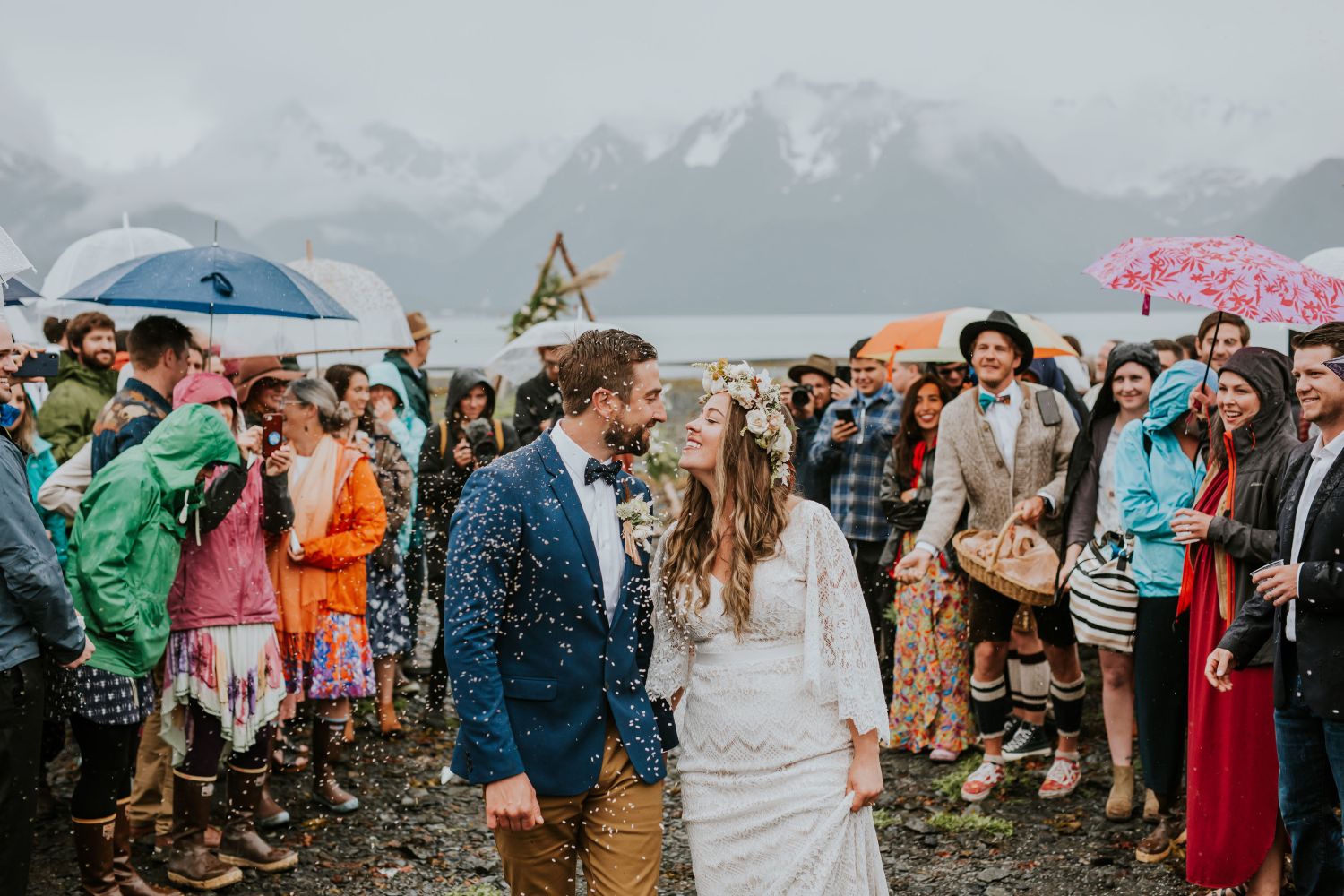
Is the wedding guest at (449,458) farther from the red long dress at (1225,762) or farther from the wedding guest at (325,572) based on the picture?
the red long dress at (1225,762)

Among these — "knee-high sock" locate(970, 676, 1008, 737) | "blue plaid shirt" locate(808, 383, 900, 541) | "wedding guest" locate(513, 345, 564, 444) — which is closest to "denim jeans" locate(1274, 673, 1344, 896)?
"knee-high sock" locate(970, 676, 1008, 737)

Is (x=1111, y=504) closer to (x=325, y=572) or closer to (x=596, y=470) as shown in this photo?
(x=596, y=470)

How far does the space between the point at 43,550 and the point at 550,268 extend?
10.5 metres

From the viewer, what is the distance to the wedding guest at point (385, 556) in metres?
7.29

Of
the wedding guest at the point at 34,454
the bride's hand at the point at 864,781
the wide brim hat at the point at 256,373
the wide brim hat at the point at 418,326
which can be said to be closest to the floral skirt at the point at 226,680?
the wedding guest at the point at 34,454

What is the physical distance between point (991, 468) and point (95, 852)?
4.80 metres

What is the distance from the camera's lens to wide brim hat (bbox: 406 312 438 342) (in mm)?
9750

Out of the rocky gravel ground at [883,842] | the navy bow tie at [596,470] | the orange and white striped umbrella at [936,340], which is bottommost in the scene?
the rocky gravel ground at [883,842]

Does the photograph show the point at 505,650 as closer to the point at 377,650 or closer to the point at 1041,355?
the point at 377,650

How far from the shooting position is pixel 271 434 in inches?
232

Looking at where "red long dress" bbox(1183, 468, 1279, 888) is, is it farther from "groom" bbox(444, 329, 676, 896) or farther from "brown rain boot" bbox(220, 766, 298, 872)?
"brown rain boot" bbox(220, 766, 298, 872)

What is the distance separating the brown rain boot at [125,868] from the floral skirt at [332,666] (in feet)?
4.01

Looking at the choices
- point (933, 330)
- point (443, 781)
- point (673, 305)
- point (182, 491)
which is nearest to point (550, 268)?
point (933, 330)

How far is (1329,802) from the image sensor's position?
4.21 meters
